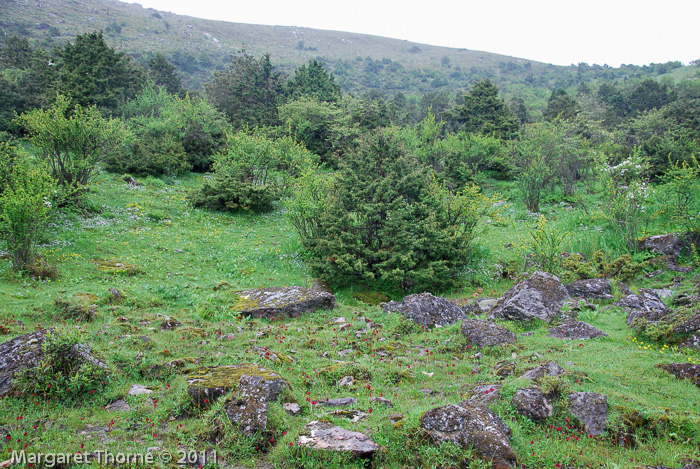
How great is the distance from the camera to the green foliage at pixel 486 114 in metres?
40.5

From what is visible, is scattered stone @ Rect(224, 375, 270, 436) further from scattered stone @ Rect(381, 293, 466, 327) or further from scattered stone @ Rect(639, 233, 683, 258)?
scattered stone @ Rect(639, 233, 683, 258)

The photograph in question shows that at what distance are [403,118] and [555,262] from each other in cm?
4465

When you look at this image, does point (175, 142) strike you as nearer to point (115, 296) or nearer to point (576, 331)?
point (115, 296)

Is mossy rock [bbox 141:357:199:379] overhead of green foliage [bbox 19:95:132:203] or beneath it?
beneath

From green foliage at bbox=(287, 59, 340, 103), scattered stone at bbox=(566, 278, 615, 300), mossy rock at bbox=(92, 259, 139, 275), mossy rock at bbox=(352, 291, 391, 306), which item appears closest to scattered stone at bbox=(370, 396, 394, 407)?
mossy rock at bbox=(352, 291, 391, 306)

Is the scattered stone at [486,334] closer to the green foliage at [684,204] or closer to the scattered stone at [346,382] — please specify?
the scattered stone at [346,382]

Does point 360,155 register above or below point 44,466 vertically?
above

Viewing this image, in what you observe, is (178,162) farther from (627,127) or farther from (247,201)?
(627,127)

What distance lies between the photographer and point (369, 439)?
16.0 feet

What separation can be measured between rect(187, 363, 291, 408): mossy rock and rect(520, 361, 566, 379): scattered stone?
Result: 394cm

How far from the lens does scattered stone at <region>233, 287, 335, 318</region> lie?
10867mm

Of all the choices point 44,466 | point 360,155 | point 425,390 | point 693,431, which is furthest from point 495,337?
point 360,155

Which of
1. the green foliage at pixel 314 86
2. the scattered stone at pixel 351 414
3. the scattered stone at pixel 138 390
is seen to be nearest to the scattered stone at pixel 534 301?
the scattered stone at pixel 351 414

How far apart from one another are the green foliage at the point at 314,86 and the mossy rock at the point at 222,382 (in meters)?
44.5
